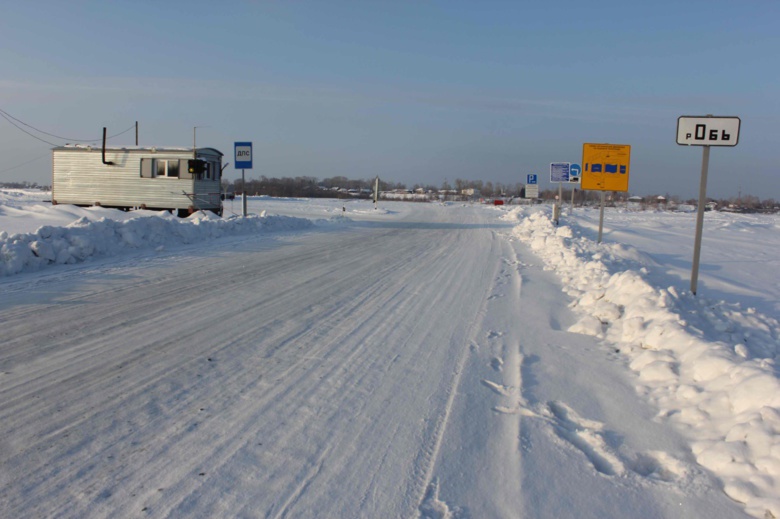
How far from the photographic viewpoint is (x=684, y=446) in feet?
14.2

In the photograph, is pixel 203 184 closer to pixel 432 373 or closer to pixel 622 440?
pixel 432 373

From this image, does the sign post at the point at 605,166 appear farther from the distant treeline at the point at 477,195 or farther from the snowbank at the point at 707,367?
the distant treeline at the point at 477,195

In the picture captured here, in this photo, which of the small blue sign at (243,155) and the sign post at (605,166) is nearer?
the sign post at (605,166)

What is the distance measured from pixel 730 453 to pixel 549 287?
755 centimetres

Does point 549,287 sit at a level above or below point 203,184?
below

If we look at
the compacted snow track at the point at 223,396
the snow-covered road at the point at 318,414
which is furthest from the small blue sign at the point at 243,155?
the snow-covered road at the point at 318,414

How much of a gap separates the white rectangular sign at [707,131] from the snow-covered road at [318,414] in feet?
11.3

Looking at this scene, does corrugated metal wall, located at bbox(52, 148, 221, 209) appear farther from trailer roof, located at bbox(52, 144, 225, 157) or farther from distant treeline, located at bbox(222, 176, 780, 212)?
distant treeline, located at bbox(222, 176, 780, 212)

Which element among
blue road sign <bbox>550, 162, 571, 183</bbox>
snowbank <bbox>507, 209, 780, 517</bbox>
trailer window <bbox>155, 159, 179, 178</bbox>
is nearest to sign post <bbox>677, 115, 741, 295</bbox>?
snowbank <bbox>507, 209, 780, 517</bbox>

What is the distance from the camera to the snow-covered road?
350 centimetres

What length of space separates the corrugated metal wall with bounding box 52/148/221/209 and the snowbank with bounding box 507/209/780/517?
21.8 metres

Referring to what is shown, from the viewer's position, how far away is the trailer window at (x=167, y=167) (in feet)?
90.0

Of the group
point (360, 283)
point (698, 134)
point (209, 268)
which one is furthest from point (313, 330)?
point (698, 134)

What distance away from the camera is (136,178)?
27.8 m
